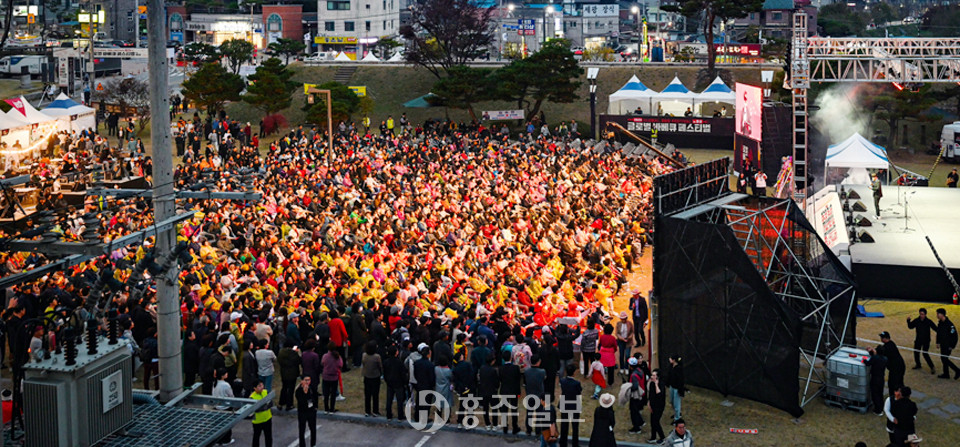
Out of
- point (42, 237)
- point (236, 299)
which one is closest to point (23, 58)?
point (236, 299)

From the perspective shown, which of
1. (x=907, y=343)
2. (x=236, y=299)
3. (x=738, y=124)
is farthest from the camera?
(x=738, y=124)

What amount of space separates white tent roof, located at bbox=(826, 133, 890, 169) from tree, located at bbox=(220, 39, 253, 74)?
5473 cm

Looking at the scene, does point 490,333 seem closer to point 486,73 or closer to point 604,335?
point 604,335

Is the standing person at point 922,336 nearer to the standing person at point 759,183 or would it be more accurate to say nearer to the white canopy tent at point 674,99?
the standing person at point 759,183

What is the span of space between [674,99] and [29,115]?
28.0 m

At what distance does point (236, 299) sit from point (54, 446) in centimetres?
810

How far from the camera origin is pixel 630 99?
48656 millimetres

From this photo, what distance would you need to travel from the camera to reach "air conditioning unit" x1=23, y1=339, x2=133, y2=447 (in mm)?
8062

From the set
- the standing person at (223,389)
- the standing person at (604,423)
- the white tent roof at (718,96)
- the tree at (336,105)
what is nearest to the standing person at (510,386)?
the standing person at (604,423)

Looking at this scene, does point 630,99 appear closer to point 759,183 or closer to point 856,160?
point 759,183

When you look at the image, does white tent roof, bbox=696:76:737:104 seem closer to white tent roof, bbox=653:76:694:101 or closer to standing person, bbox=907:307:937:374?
white tent roof, bbox=653:76:694:101

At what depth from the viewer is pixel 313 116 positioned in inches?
1773

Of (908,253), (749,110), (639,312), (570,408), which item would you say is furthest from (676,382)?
(749,110)

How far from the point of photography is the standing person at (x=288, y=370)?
44.8ft
